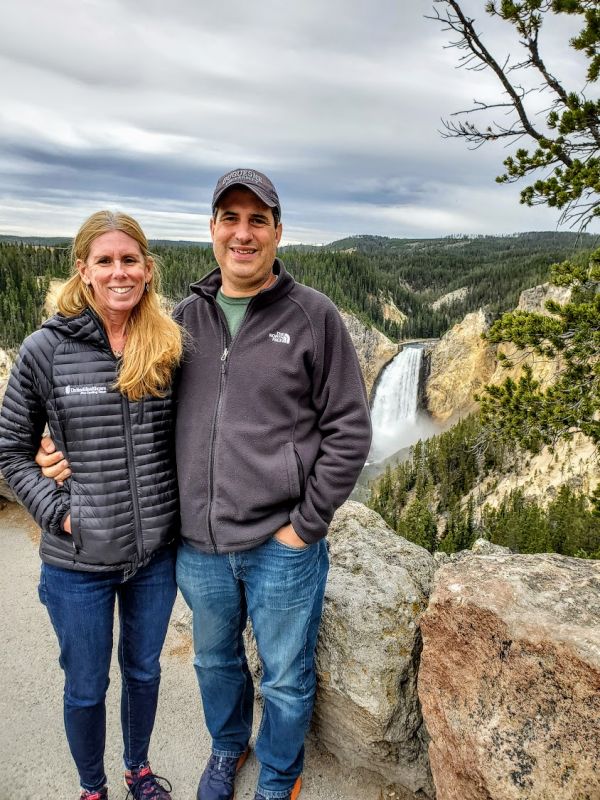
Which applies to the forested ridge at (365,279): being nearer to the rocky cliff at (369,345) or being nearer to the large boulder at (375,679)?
the rocky cliff at (369,345)

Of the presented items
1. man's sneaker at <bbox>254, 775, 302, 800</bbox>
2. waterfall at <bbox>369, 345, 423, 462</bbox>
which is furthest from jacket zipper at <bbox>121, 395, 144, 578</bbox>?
waterfall at <bbox>369, 345, 423, 462</bbox>

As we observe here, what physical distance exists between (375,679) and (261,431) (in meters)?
1.88

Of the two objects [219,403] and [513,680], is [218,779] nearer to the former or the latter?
[513,680]

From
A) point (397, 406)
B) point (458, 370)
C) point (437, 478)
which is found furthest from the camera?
point (458, 370)

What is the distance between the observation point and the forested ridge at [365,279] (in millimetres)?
63384

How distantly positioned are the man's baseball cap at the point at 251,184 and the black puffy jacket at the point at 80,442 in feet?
2.95

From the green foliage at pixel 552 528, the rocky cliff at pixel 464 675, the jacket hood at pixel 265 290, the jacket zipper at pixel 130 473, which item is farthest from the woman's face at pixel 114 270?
the green foliage at pixel 552 528

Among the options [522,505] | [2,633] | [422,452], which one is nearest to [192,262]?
[422,452]

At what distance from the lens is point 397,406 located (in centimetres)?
5709

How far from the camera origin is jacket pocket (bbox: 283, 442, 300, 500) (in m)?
2.59

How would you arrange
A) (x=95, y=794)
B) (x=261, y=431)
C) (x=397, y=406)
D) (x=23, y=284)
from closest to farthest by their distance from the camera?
(x=261, y=431)
(x=95, y=794)
(x=397, y=406)
(x=23, y=284)

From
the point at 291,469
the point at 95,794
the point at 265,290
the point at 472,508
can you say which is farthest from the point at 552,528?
the point at 265,290

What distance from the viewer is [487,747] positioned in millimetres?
2482

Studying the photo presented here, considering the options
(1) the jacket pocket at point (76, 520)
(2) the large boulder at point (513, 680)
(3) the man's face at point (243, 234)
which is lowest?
(2) the large boulder at point (513, 680)
